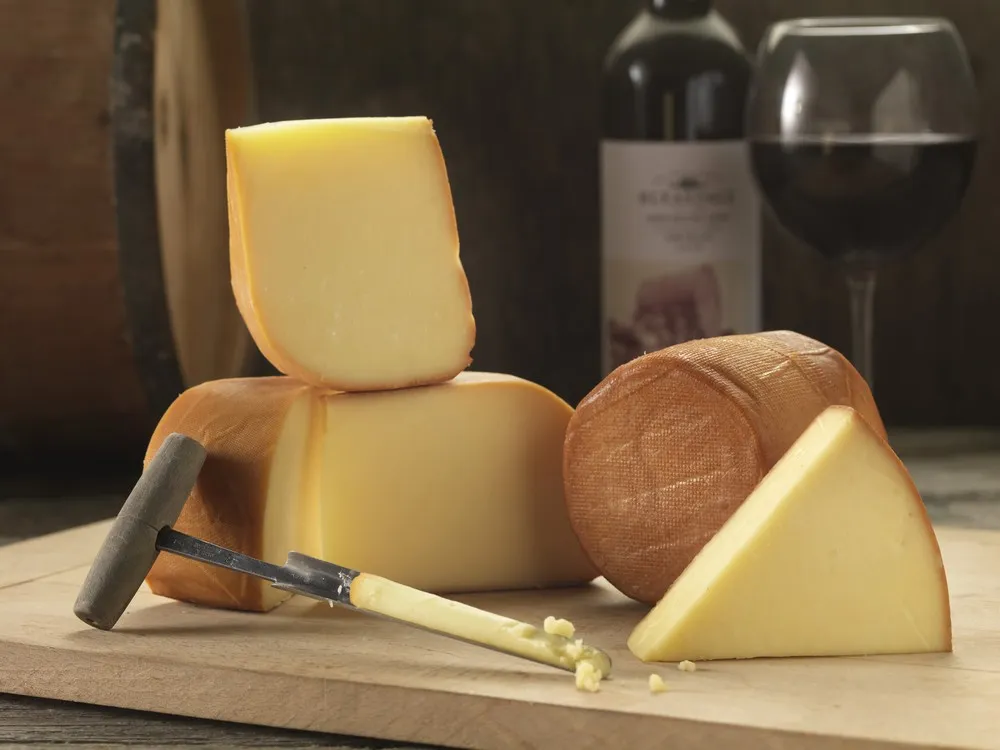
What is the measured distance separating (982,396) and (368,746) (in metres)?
1.13

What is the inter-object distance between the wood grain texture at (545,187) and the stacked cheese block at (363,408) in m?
0.76

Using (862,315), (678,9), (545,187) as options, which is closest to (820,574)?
(862,315)

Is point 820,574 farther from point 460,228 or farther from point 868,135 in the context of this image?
point 460,228

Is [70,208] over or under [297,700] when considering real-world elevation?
over

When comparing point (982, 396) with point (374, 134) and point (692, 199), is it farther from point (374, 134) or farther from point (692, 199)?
point (374, 134)

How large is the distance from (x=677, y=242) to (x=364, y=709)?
2.58ft

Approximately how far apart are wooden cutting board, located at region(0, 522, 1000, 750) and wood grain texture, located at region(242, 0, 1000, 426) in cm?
80

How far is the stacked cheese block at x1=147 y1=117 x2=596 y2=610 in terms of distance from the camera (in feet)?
3.01

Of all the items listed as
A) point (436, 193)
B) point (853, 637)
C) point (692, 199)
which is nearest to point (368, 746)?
point (853, 637)

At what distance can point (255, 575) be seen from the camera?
824 mm

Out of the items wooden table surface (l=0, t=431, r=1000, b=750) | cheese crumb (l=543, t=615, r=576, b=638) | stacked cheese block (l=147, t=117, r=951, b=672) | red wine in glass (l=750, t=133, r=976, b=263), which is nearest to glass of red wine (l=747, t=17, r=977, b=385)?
red wine in glass (l=750, t=133, r=976, b=263)

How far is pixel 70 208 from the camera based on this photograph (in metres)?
1.28

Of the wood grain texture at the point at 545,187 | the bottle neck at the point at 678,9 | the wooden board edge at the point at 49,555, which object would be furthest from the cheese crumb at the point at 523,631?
the wood grain texture at the point at 545,187

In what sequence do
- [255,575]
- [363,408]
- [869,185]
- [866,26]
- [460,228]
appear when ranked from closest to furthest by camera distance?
[255,575]
[363,408]
[869,185]
[866,26]
[460,228]
